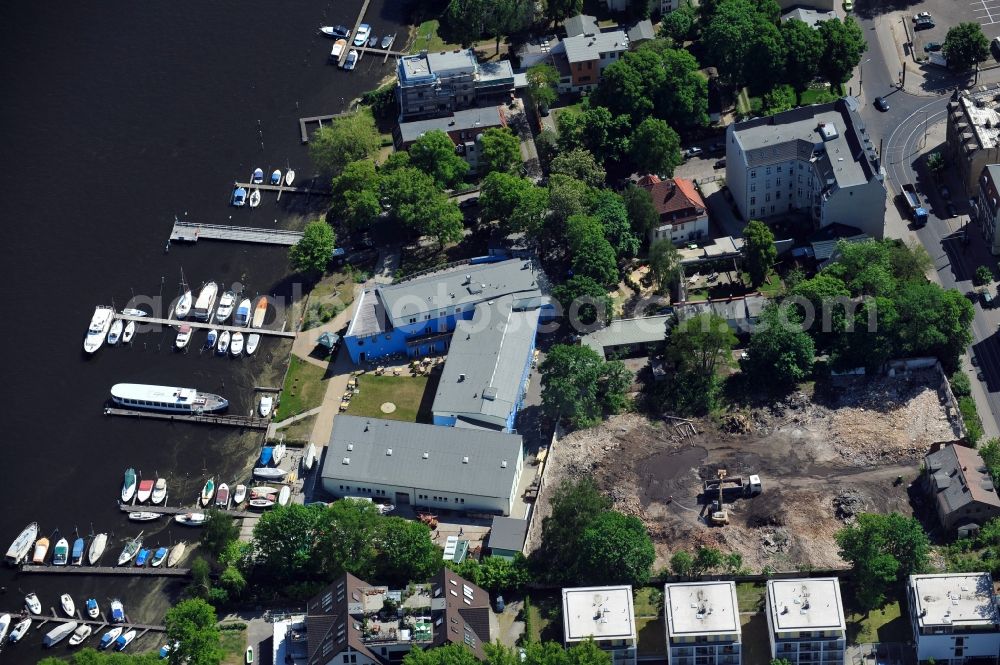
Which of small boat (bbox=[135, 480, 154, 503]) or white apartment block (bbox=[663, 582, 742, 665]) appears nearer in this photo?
white apartment block (bbox=[663, 582, 742, 665])

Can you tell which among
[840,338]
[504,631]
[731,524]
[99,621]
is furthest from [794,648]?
[99,621]

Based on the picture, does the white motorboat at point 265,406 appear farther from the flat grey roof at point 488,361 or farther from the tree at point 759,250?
the tree at point 759,250

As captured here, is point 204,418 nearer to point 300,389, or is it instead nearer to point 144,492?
point 300,389

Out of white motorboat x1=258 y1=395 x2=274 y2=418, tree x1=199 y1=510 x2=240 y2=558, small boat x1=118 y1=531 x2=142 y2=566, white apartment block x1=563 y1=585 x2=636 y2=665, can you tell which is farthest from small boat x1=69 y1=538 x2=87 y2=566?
white apartment block x1=563 y1=585 x2=636 y2=665

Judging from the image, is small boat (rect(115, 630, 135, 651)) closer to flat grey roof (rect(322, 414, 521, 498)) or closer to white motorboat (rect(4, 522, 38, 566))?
white motorboat (rect(4, 522, 38, 566))

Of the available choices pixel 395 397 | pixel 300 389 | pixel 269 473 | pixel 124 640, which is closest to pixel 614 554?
pixel 395 397

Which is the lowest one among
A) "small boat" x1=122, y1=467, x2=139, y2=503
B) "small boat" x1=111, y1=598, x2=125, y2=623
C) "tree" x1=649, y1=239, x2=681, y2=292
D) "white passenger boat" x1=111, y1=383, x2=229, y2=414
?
"small boat" x1=111, y1=598, x2=125, y2=623

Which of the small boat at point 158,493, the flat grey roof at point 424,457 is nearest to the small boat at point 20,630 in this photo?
the small boat at point 158,493
